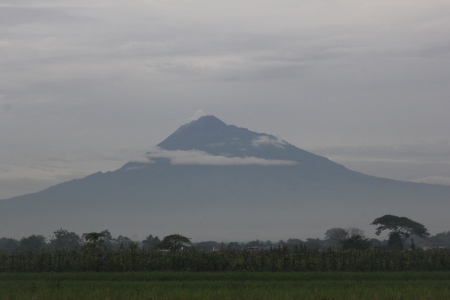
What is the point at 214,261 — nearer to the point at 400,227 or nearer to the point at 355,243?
the point at 355,243

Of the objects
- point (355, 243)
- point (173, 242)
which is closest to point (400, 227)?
point (355, 243)

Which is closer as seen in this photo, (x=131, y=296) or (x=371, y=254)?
(x=131, y=296)

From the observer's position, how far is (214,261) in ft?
139

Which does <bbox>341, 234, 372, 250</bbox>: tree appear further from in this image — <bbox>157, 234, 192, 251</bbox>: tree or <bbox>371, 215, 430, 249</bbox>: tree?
<bbox>371, 215, 430, 249</bbox>: tree

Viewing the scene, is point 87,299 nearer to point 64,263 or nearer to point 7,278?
point 7,278

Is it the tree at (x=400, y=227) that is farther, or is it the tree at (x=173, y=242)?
the tree at (x=400, y=227)

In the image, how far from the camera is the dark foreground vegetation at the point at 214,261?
4153cm

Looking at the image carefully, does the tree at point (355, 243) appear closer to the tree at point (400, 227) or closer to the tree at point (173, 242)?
the tree at point (173, 242)

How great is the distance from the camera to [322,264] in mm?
42688

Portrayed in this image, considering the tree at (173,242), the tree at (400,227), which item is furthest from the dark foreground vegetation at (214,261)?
the tree at (400,227)

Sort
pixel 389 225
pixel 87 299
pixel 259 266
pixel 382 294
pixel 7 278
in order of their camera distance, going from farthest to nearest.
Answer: pixel 389 225
pixel 259 266
pixel 7 278
pixel 382 294
pixel 87 299

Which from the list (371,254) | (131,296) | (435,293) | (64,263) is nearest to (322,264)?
(371,254)

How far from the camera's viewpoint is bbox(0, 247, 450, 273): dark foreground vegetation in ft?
136

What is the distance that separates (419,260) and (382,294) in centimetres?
2419
